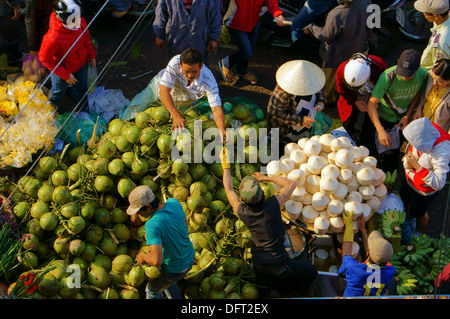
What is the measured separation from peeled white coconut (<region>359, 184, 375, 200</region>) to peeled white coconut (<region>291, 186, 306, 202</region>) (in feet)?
1.70

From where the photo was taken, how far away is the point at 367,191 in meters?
4.07

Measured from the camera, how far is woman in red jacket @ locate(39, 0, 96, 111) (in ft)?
14.6

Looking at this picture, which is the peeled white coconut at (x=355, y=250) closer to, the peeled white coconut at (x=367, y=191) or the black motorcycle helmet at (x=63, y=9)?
the peeled white coconut at (x=367, y=191)

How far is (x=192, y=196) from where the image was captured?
3.87m

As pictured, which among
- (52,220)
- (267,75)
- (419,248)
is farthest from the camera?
(267,75)

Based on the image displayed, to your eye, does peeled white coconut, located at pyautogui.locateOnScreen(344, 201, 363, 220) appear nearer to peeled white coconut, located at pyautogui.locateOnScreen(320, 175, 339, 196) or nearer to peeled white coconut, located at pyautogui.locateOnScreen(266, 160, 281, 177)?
peeled white coconut, located at pyautogui.locateOnScreen(320, 175, 339, 196)

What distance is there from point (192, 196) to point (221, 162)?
1.44 ft

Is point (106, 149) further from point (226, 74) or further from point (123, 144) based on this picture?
point (226, 74)

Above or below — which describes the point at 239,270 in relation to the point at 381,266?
below

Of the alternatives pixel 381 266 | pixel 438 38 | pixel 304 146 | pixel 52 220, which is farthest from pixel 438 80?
pixel 52 220

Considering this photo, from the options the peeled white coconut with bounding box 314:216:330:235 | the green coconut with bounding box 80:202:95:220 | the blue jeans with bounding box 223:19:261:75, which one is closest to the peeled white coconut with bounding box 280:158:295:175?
the peeled white coconut with bounding box 314:216:330:235

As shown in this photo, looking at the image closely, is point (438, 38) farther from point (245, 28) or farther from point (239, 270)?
point (239, 270)

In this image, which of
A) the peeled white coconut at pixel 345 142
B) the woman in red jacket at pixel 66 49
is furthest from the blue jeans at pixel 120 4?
the peeled white coconut at pixel 345 142

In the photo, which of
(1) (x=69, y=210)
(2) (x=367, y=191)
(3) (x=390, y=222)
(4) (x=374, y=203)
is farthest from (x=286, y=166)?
(1) (x=69, y=210)
